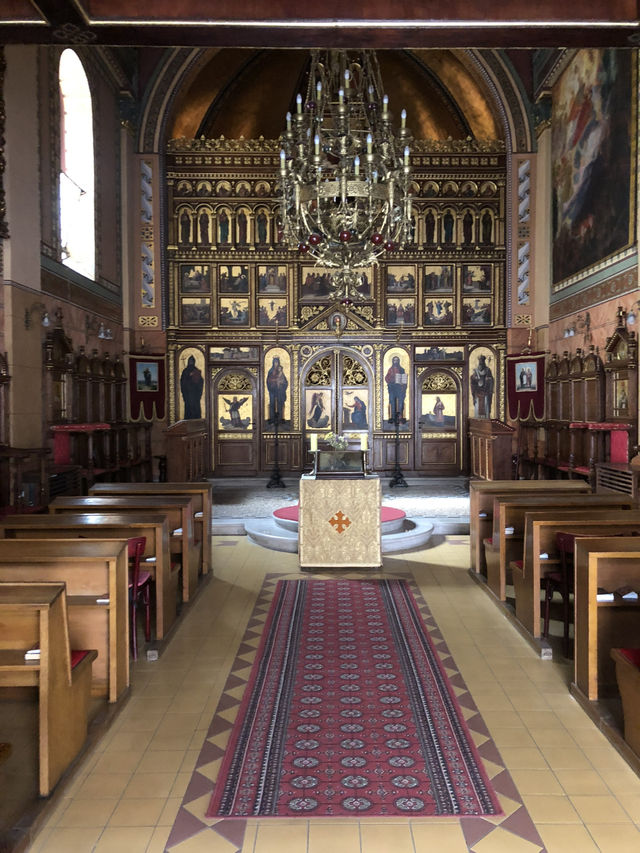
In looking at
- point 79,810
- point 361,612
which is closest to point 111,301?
point 361,612

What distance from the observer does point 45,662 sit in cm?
333

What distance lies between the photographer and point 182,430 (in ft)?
43.1

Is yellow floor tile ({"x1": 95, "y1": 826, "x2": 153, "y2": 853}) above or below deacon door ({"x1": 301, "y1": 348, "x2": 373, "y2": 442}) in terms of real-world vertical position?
below

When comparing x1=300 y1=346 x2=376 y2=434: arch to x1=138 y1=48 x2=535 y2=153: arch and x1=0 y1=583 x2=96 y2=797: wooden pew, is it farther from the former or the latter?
x1=0 y1=583 x2=96 y2=797: wooden pew

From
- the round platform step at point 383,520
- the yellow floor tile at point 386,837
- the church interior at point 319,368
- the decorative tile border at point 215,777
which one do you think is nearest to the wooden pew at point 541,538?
the church interior at point 319,368

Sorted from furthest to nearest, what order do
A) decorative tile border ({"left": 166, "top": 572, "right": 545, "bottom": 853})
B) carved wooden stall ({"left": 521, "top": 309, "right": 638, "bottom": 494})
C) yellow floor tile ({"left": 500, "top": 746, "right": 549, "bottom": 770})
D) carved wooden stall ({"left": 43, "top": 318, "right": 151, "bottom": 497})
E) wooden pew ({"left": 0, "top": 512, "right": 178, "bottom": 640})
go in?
1. carved wooden stall ({"left": 43, "top": 318, "right": 151, "bottom": 497})
2. carved wooden stall ({"left": 521, "top": 309, "right": 638, "bottom": 494})
3. wooden pew ({"left": 0, "top": 512, "right": 178, "bottom": 640})
4. yellow floor tile ({"left": 500, "top": 746, "right": 549, "bottom": 770})
5. decorative tile border ({"left": 166, "top": 572, "right": 545, "bottom": 853})

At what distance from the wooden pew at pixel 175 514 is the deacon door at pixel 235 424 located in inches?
352

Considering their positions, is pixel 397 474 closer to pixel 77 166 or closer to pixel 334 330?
pixel 334 330

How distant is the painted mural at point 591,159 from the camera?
1113 centimetres

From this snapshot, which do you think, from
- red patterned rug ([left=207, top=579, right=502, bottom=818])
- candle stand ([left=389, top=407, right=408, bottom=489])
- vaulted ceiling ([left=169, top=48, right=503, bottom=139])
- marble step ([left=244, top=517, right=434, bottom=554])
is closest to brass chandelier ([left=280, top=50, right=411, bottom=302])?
marble step ([left=244, top=517, right=434, bottom=554])

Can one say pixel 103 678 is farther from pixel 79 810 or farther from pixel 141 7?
pixel 141 7

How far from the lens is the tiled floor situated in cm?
308

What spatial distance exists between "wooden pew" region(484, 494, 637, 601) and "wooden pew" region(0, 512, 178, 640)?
10.9ft

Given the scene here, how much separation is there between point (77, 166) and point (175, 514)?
9171 millimetres
